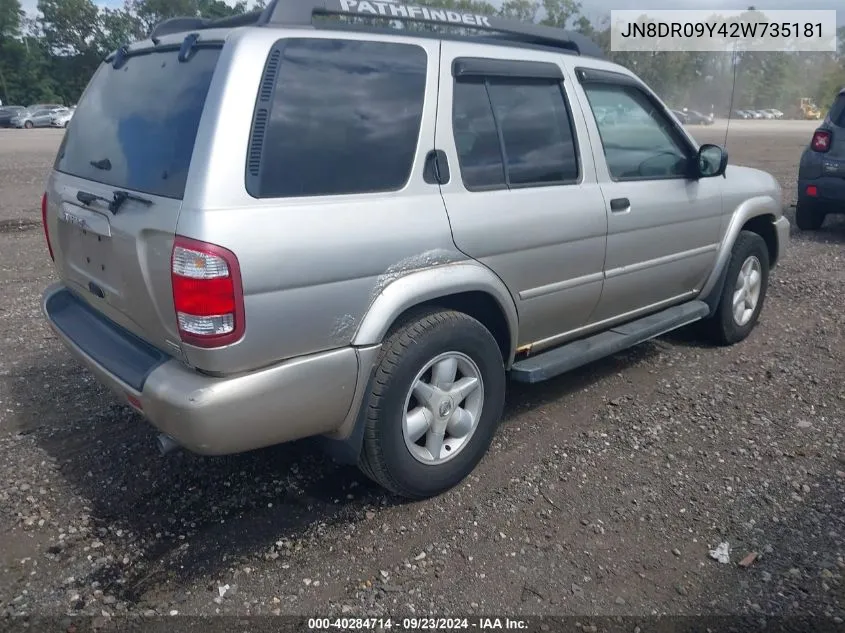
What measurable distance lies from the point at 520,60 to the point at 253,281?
1891 millimetres

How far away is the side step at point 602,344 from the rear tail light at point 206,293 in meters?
1.60

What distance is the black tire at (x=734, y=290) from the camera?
4934 mm

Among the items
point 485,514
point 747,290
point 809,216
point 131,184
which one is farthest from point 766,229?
point 809,216

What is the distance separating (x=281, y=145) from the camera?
2658 mm

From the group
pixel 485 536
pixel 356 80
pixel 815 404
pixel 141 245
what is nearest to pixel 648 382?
pixel 815 404

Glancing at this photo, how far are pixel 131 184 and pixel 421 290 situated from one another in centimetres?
119

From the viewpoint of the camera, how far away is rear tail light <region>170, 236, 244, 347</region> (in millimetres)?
2445

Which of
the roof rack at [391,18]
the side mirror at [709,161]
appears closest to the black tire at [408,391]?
the roof rack at [391,18]

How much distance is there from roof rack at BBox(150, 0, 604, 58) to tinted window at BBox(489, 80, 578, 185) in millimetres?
354

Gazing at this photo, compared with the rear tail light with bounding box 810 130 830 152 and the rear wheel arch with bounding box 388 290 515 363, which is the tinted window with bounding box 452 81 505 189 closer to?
the rear wheel arch with bounding box 388 290 515 363

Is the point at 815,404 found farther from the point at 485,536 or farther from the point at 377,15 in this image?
the point at 377,15

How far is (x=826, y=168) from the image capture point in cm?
859

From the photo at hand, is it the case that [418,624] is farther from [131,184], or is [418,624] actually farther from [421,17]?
[421,17]

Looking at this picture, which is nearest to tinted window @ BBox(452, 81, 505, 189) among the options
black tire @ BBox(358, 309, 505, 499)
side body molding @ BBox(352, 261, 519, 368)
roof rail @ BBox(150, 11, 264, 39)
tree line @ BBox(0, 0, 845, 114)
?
side body molding @ BBox(352, 261, 519, 368)
